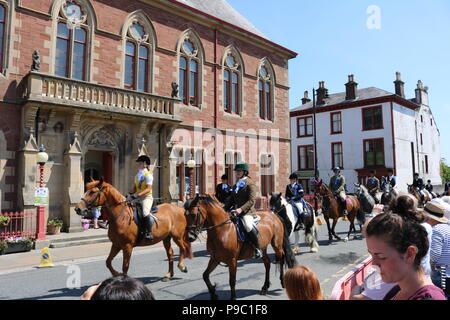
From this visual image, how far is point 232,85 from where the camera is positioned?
21625 mm

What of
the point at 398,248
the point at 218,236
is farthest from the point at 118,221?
the point at 398,248

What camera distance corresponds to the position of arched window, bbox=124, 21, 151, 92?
1675cm

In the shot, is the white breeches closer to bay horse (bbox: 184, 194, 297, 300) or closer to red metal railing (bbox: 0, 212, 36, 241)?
bay horse (bbox: 184, 194, 297, 300)

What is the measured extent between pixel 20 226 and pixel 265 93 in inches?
690

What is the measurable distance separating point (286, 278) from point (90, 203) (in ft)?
18.9

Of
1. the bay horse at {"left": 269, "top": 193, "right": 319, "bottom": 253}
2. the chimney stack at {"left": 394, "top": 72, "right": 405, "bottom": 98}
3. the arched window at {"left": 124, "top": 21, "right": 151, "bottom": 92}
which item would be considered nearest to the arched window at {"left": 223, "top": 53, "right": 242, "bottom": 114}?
the arched window at {"left": 124, "top": 21, "right": 151, "bottom": 92}

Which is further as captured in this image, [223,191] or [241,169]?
[223,191]

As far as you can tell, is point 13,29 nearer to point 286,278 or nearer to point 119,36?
point 119,36

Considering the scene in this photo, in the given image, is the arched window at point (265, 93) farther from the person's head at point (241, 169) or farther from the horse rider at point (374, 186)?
the person's head at point (241, 169)

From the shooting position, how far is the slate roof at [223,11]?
841 inches

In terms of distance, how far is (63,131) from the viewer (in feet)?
46.4

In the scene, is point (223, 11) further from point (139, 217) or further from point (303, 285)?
point (303, 285)

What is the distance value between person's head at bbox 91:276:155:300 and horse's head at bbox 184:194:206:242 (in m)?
4.38

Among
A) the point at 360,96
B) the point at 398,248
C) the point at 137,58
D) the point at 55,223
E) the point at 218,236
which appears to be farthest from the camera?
the point at 360,96
